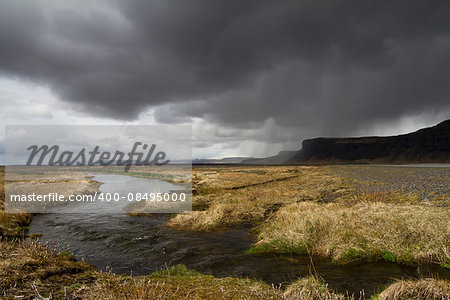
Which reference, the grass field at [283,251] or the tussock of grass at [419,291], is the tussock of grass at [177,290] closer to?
the grass field at [283,251]

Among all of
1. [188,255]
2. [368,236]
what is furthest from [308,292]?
[188,255]

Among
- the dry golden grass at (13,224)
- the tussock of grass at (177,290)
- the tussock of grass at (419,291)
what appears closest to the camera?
the tussock of grass at (177,290)

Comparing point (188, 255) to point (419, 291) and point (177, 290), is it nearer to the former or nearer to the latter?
point (177, 290)

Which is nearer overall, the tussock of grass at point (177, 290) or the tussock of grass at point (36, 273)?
the tussock of grass at point (177, 290)

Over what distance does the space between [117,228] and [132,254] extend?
6.64 metres

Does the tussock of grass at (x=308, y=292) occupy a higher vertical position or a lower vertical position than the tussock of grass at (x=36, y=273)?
lower

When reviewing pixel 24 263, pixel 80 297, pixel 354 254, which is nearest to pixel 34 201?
pixel 24 263

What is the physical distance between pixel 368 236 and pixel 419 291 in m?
5.11

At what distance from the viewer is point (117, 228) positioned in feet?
62.2

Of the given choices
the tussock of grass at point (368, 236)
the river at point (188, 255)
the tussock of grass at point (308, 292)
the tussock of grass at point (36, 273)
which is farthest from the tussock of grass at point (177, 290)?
the tussock of grass at point (368, 236)

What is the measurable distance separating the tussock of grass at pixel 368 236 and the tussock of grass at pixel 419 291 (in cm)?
356

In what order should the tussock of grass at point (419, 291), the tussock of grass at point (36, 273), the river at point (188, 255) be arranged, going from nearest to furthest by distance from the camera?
the tussock of grass at point (419, 291) → the tussock of grass at point (36, 273) → the river at point (188, 255)

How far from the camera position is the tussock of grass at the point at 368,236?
10227 mm

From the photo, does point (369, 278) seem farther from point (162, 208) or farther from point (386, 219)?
point (162, 208)
